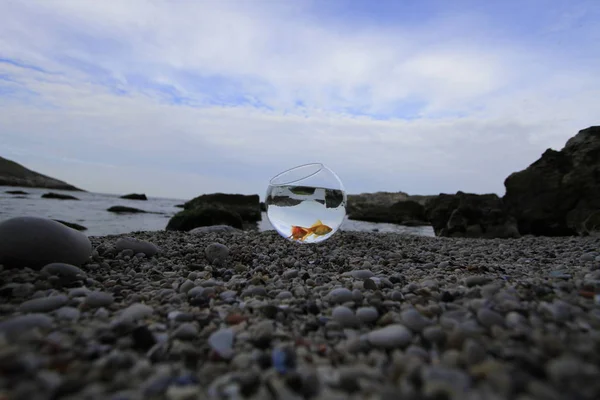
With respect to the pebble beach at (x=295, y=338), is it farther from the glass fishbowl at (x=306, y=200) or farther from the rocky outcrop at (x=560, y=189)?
the rocky outcrop at (x=560, y=189)

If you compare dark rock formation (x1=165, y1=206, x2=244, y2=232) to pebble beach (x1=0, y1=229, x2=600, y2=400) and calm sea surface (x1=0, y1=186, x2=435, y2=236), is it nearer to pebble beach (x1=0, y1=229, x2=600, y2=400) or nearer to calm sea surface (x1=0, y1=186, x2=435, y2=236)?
calm sea surface (x1=0, y1=186, x2=435, y2=236)

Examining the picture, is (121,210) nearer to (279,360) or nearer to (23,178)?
(279,360)

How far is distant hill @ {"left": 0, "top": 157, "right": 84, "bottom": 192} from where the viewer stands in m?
36.4

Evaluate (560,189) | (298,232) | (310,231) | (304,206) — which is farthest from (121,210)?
(560,189)

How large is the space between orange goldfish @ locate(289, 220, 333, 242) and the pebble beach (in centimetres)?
173

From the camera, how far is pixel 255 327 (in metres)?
1.80

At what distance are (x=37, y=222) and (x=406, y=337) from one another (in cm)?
318

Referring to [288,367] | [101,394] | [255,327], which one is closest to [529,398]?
[288,367]

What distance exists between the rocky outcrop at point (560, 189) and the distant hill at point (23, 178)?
42.0 m

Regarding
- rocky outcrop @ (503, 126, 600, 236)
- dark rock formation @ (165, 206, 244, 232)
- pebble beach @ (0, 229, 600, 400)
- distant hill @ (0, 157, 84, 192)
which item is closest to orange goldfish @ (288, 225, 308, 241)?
pebble beach @ (0, 229, 600, 400)

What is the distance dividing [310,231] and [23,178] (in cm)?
4611

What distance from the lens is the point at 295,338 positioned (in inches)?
67.6

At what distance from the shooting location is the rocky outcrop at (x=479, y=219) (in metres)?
9.77

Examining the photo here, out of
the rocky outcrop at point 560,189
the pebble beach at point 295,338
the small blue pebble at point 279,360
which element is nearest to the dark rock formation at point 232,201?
the rocky outcrop at point 560,189
